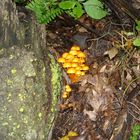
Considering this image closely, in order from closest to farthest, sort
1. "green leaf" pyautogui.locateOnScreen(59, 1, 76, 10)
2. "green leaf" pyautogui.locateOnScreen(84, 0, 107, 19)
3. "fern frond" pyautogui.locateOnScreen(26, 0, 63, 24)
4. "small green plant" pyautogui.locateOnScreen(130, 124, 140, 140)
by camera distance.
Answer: "small green plant" pyautogui.locateOnScreen(130, 124, 140, 140) → "fern frond" pyautogui.locateOnScreen(26, 0, 63, 24) → "green leaf" pyautogui.locateOnScreen(59, 1, 76, 10) → "green leaf" pyautogui.locateOnScreen(84, 0, 107, 19)

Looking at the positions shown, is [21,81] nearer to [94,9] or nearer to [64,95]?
[64,95]

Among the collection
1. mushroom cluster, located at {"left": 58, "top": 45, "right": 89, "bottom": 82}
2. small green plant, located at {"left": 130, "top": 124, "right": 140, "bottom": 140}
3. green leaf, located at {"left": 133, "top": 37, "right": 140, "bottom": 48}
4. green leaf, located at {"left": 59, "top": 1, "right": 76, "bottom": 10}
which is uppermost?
green leaf, located at {"left": 59, "top": 1, "right": 76, "bottom": 10}

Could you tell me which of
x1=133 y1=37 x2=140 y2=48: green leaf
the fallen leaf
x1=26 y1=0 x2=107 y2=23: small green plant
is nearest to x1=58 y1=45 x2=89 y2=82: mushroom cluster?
the fallen leaf

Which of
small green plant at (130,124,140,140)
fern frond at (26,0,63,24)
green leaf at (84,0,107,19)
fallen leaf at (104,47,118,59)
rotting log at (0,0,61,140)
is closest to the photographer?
rotting log at (0,0,61,140)

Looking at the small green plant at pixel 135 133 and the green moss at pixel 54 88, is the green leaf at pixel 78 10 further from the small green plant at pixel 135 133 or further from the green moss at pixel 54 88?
the small green plant at pixel 135 133

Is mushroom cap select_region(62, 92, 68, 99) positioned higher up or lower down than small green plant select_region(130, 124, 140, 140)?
higher up

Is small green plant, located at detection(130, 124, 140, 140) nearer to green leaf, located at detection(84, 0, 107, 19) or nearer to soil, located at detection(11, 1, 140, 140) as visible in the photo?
soil, located at detection(11, 1, 140, 140)

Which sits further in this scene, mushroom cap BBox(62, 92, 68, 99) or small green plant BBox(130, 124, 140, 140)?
mushroom cap BBox(62, 92, 68, 99)
